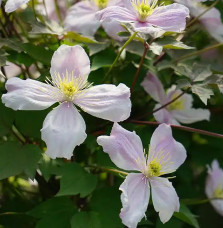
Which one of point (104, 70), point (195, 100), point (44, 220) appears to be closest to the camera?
point (44, 220)

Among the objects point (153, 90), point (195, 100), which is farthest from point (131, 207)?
point (195, 100)

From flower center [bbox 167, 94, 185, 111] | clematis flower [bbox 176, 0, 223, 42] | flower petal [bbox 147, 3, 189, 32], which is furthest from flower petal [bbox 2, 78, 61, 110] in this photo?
clematis flower [bbox 176, 0, 223, 42]

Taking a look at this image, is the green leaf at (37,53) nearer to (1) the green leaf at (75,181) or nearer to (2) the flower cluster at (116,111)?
(2) the flower cluster at (116,111)

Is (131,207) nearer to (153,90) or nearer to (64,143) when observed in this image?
(64,143)

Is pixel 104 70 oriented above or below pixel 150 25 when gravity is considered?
below

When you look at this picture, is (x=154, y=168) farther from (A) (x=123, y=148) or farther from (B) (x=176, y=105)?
(B) (x=176, y=105)

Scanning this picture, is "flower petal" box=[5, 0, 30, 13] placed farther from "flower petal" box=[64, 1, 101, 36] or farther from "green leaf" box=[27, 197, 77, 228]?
"green leaf" box=[27, 197, 77, 228]

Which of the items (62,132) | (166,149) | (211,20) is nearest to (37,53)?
(62,132)

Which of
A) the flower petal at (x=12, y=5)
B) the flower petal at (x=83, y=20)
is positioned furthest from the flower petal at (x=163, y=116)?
the flower petal at (x=12, y=5)

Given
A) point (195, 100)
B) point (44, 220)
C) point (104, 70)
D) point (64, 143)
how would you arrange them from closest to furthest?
point (64, 143)
point (44, 220)
point (104, 70)
point (195, 100)
